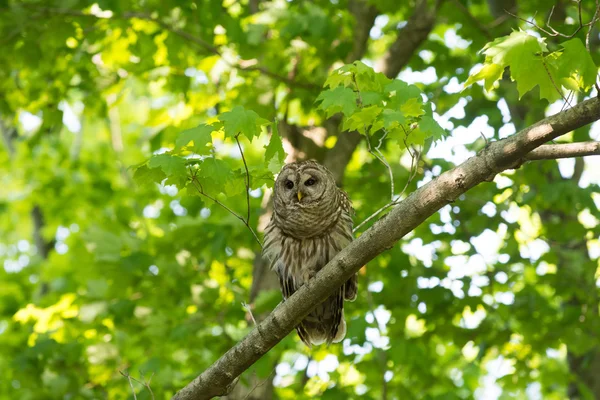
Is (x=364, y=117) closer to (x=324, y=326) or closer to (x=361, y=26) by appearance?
(x=324, y=326)

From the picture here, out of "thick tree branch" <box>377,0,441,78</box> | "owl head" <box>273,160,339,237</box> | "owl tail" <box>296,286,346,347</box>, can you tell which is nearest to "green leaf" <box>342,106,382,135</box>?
"owl head" <box>273,160,339,237</box>

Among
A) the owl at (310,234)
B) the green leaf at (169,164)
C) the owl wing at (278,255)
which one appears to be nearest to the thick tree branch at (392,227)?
the green leaf at (169,164)

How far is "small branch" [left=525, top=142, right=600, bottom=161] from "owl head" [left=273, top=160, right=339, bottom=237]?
1.78 m

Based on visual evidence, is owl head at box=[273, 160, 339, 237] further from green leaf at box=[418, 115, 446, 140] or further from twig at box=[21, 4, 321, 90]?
twig at box=[21, 4, 321, 90]

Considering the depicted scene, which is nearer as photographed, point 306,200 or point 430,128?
point 430,128

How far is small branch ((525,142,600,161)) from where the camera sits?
259 cm

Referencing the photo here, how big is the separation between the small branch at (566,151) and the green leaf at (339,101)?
32.2 inches

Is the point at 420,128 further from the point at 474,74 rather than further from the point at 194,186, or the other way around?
the point at 194,186

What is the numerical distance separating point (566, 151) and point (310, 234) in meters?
2.01

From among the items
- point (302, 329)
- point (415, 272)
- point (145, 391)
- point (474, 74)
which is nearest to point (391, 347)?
point (415, 272)

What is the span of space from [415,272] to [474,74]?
125 inches

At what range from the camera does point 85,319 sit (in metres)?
6.54

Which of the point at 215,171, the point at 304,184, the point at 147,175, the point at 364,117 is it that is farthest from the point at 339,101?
the point at 304,184

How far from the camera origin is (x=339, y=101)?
3178 millimetres
